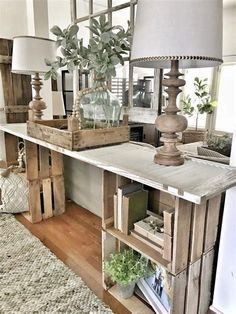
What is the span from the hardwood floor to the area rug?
57 millimetres

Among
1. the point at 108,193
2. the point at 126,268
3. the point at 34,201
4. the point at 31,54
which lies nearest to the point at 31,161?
the point at 34,201

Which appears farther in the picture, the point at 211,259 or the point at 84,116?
the point at 84,116

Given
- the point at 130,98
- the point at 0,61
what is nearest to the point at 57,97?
the point at 0,61

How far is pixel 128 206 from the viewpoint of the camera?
4.60 ft

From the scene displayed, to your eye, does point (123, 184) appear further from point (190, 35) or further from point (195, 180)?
point (190, 35)

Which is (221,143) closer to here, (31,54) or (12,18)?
(31,54)

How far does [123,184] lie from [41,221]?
1.24m

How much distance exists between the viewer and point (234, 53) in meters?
1.37

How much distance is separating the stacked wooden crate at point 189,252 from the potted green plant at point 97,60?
16.6 inches

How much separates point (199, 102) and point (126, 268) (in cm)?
116

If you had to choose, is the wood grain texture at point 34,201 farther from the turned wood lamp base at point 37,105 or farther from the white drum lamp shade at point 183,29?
the white drum lamp shade at point 183,29

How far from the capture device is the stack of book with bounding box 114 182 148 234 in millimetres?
1407

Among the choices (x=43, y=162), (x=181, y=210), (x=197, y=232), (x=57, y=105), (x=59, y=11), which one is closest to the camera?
(x=181, y=210)

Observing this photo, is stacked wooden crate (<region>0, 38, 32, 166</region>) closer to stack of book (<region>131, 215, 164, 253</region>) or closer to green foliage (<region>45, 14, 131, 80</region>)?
green foliage (<region>45, 14, 131, 80</region>)
